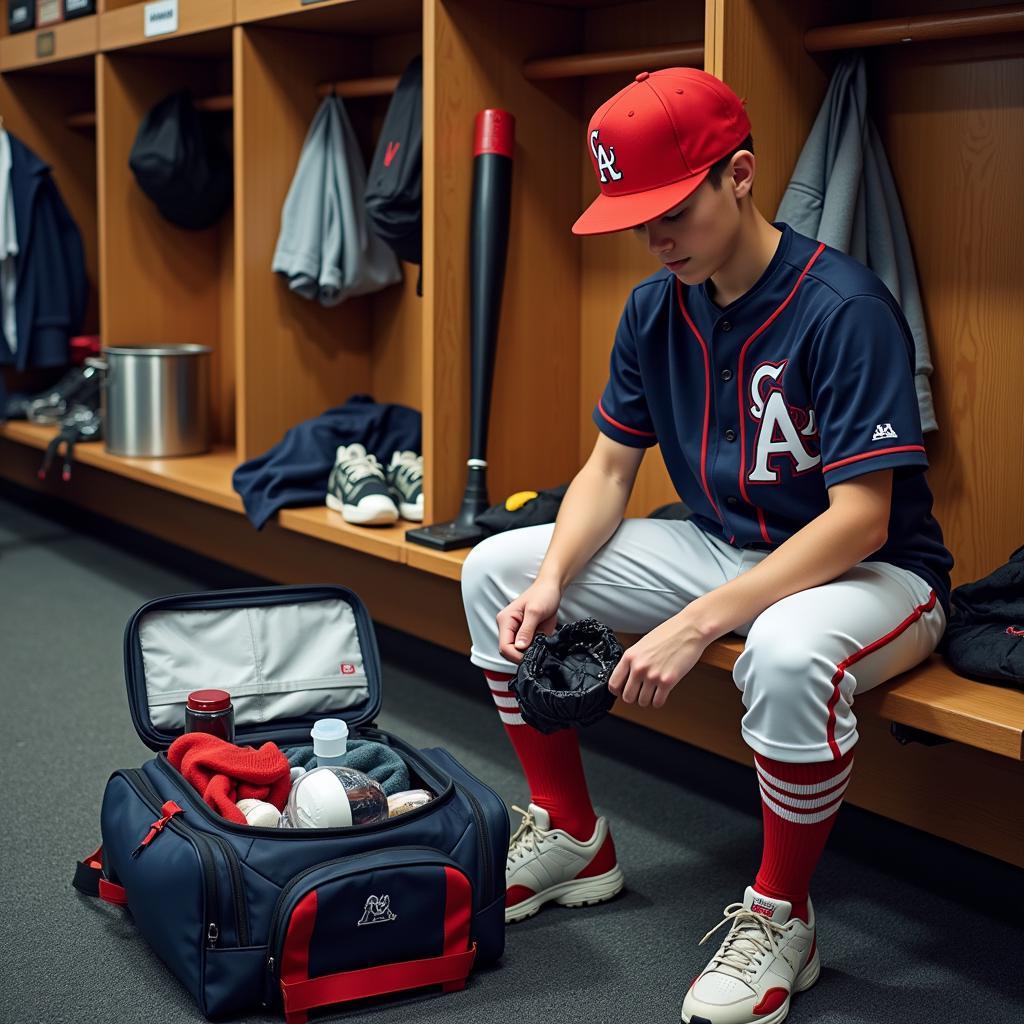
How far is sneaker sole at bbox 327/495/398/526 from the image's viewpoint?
2.74 metres

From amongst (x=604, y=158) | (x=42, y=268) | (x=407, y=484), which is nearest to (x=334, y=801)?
(x=604, y=158)

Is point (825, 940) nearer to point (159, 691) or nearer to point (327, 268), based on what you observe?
point (159, 691)

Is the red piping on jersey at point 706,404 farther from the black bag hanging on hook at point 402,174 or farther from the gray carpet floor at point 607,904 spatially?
the black bag hanging on hook at point 402,174

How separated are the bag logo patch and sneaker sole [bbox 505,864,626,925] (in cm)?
34

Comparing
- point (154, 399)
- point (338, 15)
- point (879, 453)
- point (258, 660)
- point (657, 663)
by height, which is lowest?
point (258, 660)

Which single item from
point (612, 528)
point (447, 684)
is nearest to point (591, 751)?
point (447, 684)

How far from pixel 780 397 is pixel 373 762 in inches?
29.8

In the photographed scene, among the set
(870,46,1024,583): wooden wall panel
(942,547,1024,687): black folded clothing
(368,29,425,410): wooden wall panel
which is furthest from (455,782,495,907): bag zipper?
(368,29,425,410): wooden wall panel

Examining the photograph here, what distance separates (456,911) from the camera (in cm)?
163

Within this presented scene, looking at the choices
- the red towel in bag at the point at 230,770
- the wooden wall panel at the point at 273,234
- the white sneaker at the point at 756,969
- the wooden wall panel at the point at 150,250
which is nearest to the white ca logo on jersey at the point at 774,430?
the white sneaker at the point at 756,969

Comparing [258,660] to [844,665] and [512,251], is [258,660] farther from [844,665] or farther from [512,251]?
[512,251]

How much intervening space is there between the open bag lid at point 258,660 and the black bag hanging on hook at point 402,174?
1139 millimetres

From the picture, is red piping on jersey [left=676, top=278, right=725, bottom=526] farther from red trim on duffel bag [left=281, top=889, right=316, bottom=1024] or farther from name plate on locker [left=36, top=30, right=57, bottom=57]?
name plate on locker [left=36, top=30, right=57, bottom=57]

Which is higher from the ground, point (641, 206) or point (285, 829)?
point (641, 206)
